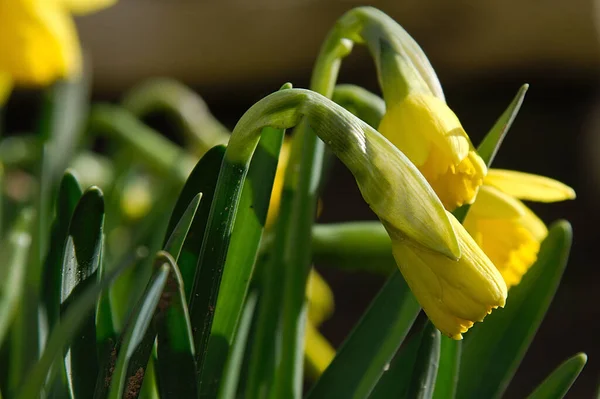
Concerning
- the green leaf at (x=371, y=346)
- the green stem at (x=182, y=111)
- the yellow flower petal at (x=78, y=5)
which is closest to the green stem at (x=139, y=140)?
the green stem at (x=182, y=111)

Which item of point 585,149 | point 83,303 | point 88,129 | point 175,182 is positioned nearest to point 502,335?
point 83,303

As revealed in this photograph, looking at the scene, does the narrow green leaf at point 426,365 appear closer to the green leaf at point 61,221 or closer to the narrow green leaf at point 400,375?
the narrow green leaf at point 400,375

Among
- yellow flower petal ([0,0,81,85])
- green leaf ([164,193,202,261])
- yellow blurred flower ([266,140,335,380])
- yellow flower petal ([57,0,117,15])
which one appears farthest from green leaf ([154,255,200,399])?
yellow flower petal ([57,0,117,15])

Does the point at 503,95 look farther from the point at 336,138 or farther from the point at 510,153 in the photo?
the point at 336,138

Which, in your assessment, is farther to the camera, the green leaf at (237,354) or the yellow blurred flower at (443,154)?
the green leaf at (237,354)

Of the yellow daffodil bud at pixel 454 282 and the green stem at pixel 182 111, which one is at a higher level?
the yellow daffodil bud at pixel 454 282

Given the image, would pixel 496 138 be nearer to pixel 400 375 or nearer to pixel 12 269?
pixel 400 375

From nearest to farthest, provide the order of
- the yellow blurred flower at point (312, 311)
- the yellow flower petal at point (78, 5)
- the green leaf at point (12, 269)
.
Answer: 1. the green leaf at point (12, 269)
2. the yellow blurred flower at point (312, 311)
3. the yellow flower petal at point (78, 5)

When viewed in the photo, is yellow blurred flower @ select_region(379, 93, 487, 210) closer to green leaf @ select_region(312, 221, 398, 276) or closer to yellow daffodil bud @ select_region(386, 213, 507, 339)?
yellow daffodil bud @ select_region(386, 213, 507, 339)
